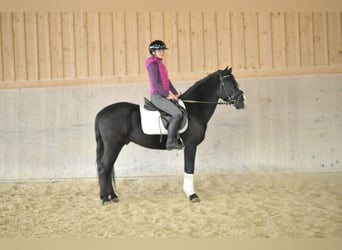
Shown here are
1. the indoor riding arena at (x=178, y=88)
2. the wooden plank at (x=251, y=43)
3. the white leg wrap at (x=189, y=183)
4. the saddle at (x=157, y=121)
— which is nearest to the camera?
the saddle at (x=157, y=121)

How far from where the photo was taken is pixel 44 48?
5828mm

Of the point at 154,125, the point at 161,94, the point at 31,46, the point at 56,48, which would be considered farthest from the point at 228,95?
the point at 31,46

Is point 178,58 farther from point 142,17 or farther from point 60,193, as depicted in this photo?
point 60,193

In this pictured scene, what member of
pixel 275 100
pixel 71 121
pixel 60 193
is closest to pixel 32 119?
pixel 71 121

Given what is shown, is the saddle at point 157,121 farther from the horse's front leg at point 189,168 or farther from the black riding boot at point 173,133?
the horse's front leg at point 189,168

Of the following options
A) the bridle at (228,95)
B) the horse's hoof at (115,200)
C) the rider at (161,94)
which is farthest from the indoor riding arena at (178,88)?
the rider at (161,94)

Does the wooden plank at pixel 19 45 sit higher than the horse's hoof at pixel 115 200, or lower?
higher

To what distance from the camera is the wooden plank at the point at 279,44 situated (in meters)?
5.68

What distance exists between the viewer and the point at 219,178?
5441mm

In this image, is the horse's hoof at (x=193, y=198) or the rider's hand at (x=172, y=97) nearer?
the rider's hand at (x=172, y=97)

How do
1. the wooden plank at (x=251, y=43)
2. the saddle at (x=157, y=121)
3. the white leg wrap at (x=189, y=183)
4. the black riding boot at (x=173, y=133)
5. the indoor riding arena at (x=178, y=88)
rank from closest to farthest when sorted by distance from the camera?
the black riding boot at (x=173, y=133) → the saddle at (x=157, y=121) → the white leg wrap at (x=189, y=183) → the indoor riding arena at (x=178, y=88) → the wooden plank at (x=251, y=43)

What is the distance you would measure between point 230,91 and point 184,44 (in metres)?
1.75

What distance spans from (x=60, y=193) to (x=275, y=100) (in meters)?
3.48

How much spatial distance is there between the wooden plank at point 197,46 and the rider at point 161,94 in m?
1.62
